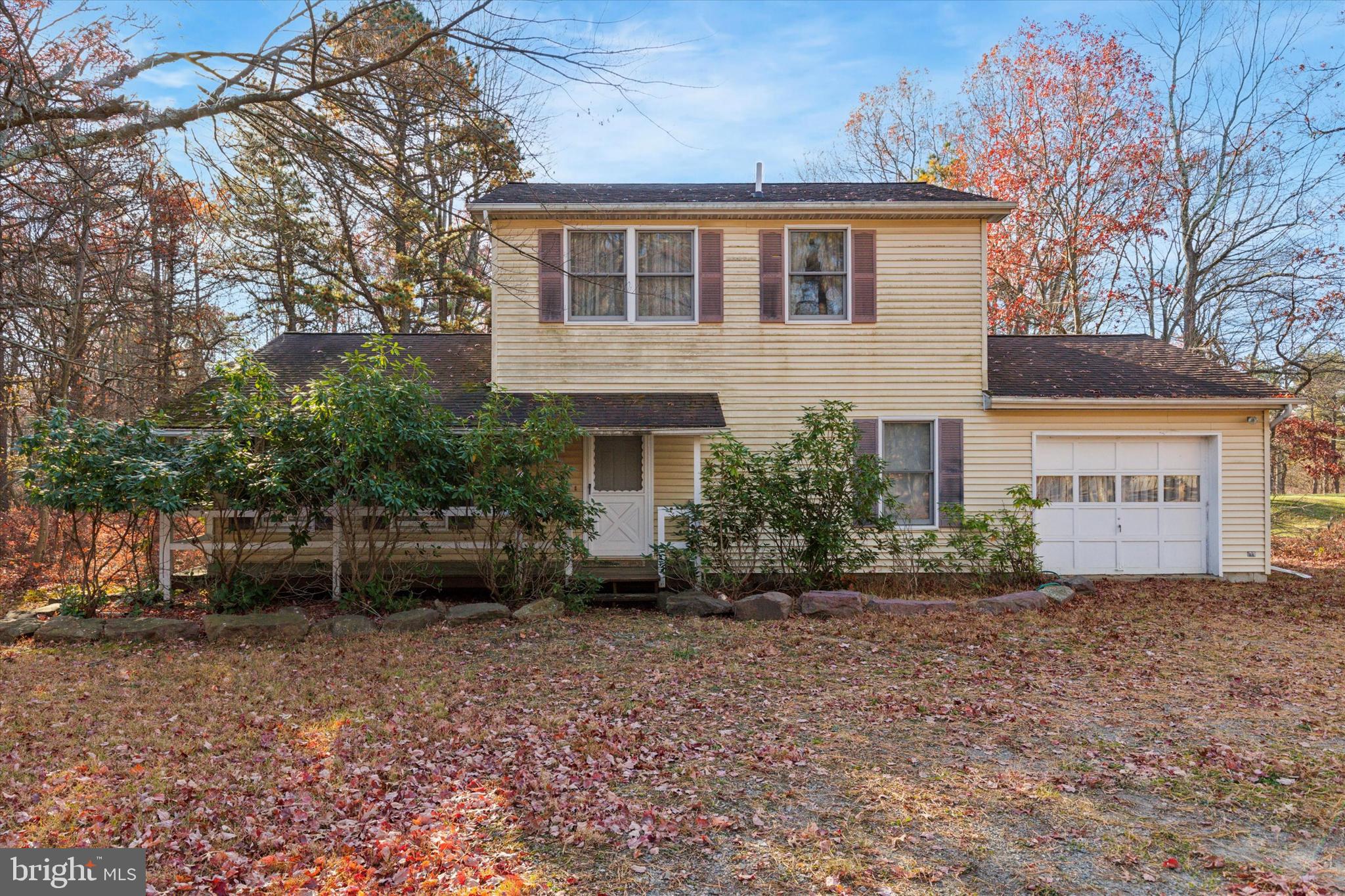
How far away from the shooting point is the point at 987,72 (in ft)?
72.7

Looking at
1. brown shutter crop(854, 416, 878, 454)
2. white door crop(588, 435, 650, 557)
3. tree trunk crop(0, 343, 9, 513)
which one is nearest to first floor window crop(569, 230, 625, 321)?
white door crop(588, 435, 650, 557)

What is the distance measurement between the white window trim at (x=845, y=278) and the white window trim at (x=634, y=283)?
1.31m

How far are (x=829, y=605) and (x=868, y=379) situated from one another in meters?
3.88

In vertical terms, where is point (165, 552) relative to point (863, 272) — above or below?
below

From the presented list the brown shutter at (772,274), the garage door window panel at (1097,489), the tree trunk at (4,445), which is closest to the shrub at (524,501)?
the brown shutter at (772,274)

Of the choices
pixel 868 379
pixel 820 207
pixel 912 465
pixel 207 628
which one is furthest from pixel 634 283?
pixel 207 628

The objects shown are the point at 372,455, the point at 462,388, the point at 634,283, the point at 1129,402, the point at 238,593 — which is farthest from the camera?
the point at 634,283

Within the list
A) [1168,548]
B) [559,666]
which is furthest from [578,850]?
[1168,548]

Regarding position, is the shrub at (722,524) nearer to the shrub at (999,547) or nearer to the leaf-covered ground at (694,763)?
the leaf-covered ground at (694,763)

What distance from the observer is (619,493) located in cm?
1146

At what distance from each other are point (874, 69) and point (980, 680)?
2172 centimetres

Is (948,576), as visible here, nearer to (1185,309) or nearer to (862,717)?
(862,717)

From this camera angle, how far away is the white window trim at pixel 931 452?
1141 cm

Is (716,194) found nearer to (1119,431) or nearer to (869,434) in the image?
(869,434)
